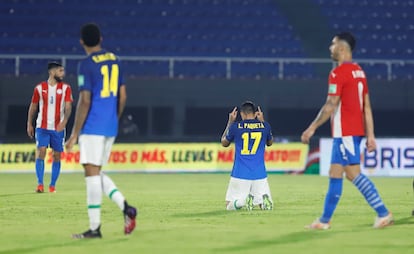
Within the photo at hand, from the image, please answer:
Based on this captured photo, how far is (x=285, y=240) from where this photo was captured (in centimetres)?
916

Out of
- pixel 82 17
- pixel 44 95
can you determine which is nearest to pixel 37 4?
pixel 82 17

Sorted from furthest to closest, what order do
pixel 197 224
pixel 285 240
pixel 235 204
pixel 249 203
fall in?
pixel 249 203 → pixel 235 204 → pixel 197 224 → pixel 285 240

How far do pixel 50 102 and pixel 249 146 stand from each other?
450cm

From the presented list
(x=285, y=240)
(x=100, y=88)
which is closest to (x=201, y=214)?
(x=285, y=240)

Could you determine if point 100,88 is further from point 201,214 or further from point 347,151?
point 201,214

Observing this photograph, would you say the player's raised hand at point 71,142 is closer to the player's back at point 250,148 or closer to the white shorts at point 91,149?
the white shorts at point 91,149

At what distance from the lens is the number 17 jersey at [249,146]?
534 inches

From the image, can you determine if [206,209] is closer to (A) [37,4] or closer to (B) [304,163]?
(B) [304,163]

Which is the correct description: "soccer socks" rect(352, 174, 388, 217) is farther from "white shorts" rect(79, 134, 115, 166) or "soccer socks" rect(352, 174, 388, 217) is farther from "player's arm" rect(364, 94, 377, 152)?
"white shorts" rect(79, 134, 115, 166)

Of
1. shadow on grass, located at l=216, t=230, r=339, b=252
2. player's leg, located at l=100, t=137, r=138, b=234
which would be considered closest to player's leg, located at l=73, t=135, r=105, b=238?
player's leg, located at l=100, t=137, r=138, b=234

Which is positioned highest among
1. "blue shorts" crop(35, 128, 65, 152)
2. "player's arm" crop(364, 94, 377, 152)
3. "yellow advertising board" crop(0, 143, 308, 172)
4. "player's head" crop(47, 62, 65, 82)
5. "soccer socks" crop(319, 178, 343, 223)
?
"player's head" crop(47, 62, 65, 82)

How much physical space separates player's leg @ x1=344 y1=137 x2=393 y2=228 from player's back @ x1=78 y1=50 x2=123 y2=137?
2.48m

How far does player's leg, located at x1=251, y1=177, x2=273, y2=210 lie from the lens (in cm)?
1334

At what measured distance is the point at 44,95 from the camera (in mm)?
16625
